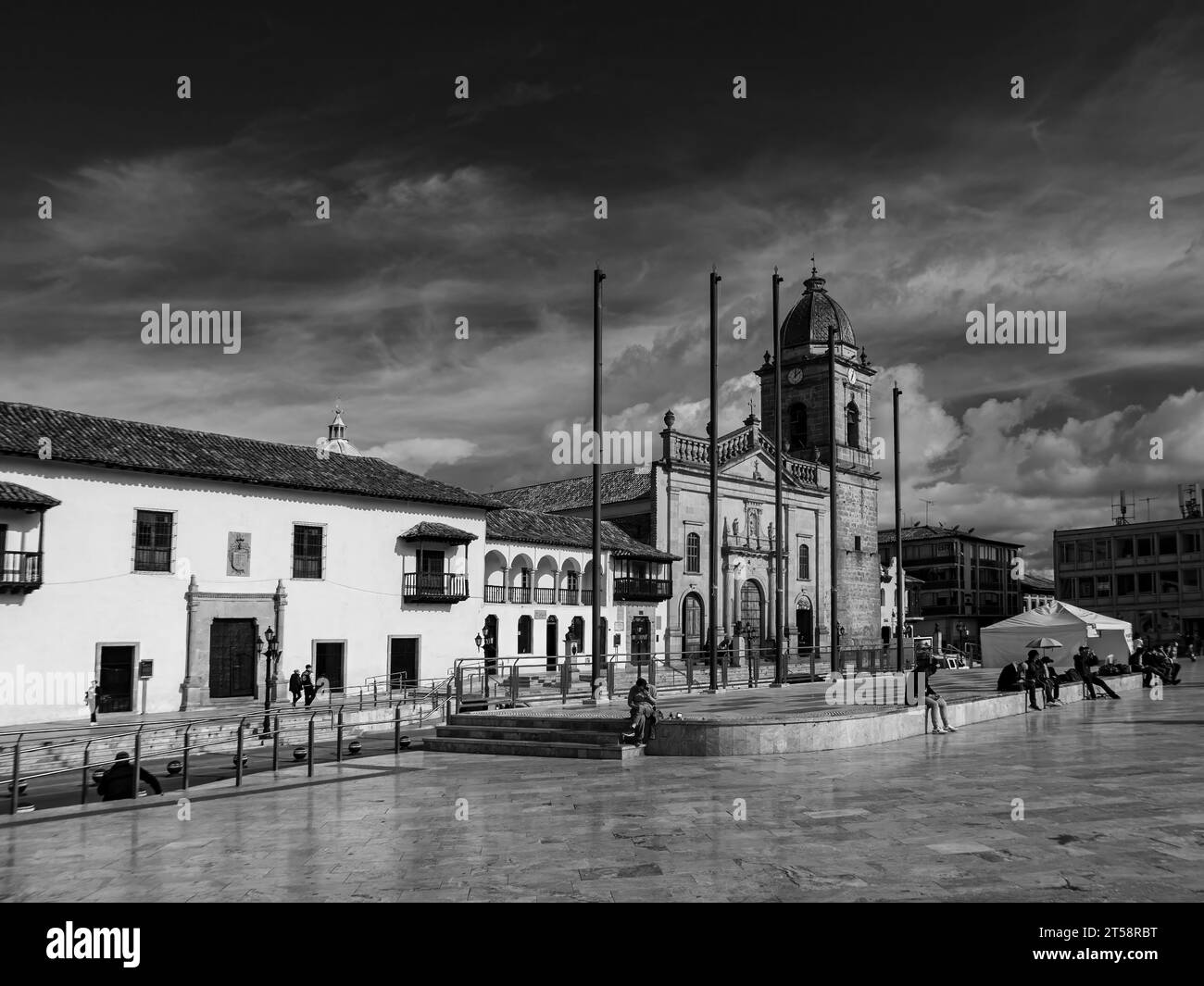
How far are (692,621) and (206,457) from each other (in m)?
27.4

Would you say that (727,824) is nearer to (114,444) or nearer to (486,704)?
(486,704)

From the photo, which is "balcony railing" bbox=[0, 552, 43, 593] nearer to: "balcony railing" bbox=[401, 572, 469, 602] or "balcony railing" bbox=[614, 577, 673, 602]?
"balcony railing" bbox=[401, 572, 469, 602]

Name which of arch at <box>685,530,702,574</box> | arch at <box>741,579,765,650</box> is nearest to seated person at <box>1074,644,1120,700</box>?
arch at <box>685,530,702,574</box>

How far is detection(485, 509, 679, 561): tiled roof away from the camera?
41.8 metres

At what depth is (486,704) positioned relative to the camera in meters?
21.9

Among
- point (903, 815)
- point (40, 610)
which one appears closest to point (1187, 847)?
point (903, 815)

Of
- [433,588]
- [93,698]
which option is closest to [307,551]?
[433,588]

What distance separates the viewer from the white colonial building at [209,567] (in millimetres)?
26922

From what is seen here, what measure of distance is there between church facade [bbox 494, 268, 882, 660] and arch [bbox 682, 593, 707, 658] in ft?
0.27

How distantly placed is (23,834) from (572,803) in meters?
5.41

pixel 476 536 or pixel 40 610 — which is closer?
pixel 40 610

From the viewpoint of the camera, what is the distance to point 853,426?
6319 cm

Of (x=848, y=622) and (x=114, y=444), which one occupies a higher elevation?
(x=114, y=444)
